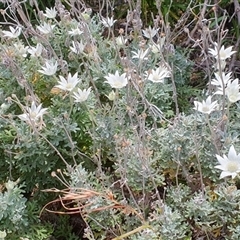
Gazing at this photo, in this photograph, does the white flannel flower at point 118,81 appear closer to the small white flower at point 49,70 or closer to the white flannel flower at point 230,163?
the small white flower at point 49,70

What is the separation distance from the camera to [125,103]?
176cm

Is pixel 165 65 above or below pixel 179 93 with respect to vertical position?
above

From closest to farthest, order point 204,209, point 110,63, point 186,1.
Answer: point 204,209
point 110,63
point 186,1

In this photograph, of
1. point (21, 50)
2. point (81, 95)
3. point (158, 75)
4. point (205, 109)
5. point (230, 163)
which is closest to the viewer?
point (230, 163)

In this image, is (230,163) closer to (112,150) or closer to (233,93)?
(233,93)

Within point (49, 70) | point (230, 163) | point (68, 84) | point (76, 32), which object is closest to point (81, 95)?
point (68, 84)

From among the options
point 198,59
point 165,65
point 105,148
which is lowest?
point 198,59

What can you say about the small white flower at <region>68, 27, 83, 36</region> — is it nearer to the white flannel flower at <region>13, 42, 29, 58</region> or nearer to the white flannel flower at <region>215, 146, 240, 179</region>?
the white flannel flower at <region>13, 42, 29, 58</region>

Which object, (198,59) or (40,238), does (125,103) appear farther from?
(198,59)

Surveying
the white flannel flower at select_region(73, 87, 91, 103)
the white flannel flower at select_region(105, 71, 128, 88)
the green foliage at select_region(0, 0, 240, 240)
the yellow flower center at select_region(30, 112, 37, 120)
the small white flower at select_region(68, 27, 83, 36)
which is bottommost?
the green foliage at select_region(0, 0, 240, 240)

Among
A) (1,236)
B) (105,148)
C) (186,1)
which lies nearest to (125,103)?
(105,148)

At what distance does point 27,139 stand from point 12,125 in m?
0.06

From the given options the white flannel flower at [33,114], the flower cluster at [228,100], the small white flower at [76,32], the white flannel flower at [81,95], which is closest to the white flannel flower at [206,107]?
the flower cluster at [228,100]

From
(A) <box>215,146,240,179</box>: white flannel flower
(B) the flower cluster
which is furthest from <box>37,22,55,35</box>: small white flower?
(A) <box>215,146,240,179</box>: white flannel flower
